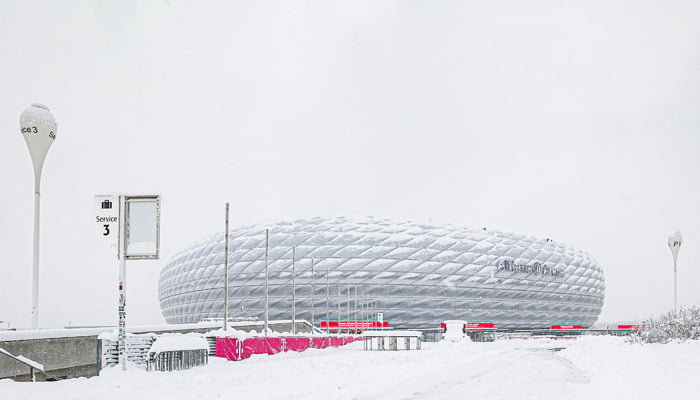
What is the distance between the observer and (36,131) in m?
26.2

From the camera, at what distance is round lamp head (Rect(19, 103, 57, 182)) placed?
2619 centimetres

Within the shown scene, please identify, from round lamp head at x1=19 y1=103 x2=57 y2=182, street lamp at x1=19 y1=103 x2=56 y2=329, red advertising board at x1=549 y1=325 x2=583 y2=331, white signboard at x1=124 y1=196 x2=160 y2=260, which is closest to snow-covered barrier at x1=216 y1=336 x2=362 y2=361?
street lamp at x1=19 y1=103 x2=56 y2=329

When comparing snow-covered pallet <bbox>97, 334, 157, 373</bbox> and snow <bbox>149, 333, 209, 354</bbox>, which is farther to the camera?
snow <bbox>149, 333, 209, 354</bbox>

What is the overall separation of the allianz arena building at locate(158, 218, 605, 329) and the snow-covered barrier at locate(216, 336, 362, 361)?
6400 cm

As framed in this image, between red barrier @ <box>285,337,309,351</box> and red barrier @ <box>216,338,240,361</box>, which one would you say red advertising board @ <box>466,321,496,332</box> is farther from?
red barrier @ <box>216,338,240,361</box>

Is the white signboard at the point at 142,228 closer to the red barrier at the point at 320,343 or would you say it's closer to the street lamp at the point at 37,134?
the street lamp at the point at 37,134

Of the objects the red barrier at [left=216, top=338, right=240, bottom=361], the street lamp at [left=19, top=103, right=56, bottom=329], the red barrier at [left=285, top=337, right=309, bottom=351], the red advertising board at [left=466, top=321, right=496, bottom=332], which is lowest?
the red advertising board at [left=466, top=321, right=496, bottom=332]

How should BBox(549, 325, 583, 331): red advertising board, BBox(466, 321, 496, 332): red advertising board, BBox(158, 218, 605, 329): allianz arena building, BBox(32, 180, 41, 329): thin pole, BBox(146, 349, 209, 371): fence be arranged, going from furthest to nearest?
BBox(549, 325, 583, 331): red advertising board
BBox(466, 321, 496, 332): red advertising board
BBox(158, 218, 605, 329): allianz arena building
BBox(32, 180, 41, 329): thin pole
BBox(146, 349, 209, 371): fence

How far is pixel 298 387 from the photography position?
18.0 meters

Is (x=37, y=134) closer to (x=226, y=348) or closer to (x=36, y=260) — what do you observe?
(x=36, y=260)

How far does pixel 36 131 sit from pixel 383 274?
96310mm

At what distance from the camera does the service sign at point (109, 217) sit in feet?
70.4

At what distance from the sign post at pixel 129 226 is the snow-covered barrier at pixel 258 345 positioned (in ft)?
35.5

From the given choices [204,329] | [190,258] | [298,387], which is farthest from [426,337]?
[298,387]
